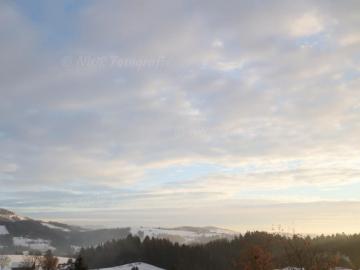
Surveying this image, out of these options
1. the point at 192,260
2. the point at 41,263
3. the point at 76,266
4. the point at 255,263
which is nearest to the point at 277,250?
the point at 192,260

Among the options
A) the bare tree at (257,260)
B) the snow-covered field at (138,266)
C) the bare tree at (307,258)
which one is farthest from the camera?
the snow-covered field at (138,266)

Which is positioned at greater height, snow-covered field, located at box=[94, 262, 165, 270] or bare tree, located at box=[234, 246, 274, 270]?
bare tree, located at box=[234, 246, 274, 270]

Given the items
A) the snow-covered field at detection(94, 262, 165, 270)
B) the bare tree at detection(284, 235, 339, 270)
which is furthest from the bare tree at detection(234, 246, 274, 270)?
the snow-covered field at detection(94, 262, 165, 270)

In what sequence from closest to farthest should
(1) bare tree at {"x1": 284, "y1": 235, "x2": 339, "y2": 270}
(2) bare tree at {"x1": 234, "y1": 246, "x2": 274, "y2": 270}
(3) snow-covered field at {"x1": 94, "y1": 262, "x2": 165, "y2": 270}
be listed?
(1) bare tree at {"x1": 284, "y1": 235, "x2": 339, "y2": 270} → (2) bare tree at {"x1": 234, "y1": 246, "x2": 274, "y2": 270} → (3) snow-covered field at {"x1": 94, "y1": 262, "x2": 165, "y2": 270}

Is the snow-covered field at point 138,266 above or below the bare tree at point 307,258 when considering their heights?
below

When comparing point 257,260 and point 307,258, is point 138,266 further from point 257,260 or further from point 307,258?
point 307,258

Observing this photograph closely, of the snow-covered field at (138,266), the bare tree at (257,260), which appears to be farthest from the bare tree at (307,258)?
the snow-covered field at (138,266)

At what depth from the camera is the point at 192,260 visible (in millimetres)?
197625

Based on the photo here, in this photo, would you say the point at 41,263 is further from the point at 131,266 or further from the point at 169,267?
the point at 169,267

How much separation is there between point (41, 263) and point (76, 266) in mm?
113474

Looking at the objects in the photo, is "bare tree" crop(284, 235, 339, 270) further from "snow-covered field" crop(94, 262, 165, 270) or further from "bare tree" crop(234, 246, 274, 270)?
"snow-covered field" crop(94, 262, 165, 270)

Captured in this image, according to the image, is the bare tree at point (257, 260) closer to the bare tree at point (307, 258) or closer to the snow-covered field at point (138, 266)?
the bare tree at point (307, 258)

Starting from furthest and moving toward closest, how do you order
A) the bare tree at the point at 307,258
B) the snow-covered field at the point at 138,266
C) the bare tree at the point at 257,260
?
the snow-covered field at the point at 138,266 → the bare tree at the point at 257,260 → the bare tree at the point at 307,258

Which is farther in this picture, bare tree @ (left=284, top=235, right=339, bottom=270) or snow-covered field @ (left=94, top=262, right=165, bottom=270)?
snow-covered field @ (left=94, top=262, right=165, bottom=270)
